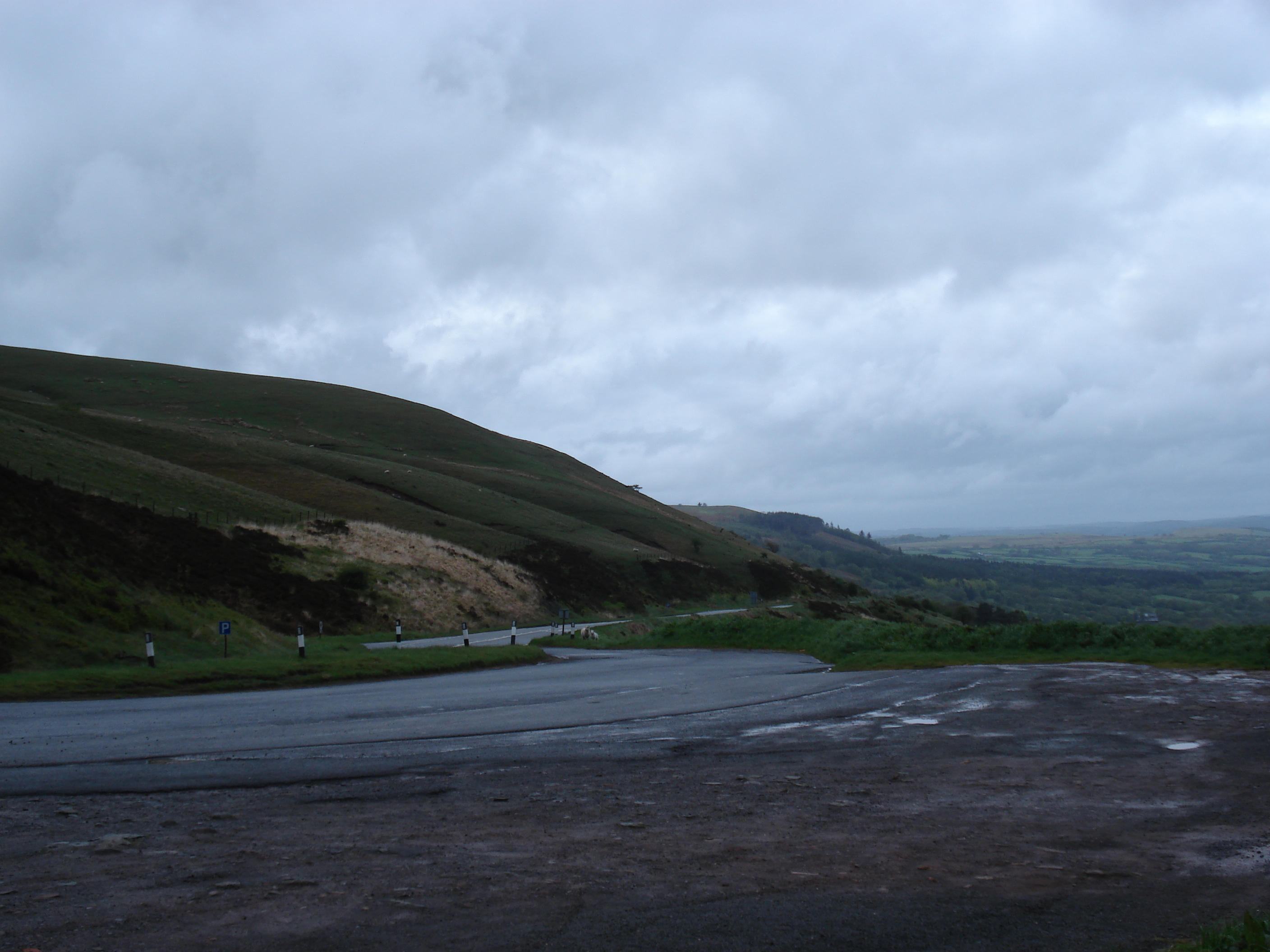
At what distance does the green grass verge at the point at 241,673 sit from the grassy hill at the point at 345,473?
1041 inches

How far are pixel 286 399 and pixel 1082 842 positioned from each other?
412ft

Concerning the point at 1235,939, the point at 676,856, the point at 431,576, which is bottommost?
the point at 676,856

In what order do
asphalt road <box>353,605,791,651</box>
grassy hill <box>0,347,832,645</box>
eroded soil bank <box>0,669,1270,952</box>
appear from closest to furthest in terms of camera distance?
eroded soil bank <box>0,669,1270,952</box> → asphalt road <box>353,605,791,651</box> → grassy hill <box>0,347,832,645</box>

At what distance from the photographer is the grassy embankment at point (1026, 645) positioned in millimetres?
19297

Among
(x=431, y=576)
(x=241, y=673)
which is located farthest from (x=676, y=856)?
(x=431, y=576)

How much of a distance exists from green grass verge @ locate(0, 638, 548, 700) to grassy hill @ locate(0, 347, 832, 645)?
2643 centimetres

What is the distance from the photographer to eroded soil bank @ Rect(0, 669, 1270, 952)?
5.18m

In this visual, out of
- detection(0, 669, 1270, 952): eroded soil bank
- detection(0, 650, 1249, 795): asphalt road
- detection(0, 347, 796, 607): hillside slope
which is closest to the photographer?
detection(0, 669, 1270, 952): eroded soil bank

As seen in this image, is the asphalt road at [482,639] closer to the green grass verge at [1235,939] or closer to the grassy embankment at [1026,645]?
the grassy embankment at [1026,645]

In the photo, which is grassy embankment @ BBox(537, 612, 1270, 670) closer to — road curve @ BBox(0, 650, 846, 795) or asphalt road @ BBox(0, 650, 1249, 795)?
asphalt road @ BBox(0, 650, 1249, 795)

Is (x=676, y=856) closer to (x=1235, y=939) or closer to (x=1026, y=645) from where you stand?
(x=1235, y=939)

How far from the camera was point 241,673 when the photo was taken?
19.8 meters

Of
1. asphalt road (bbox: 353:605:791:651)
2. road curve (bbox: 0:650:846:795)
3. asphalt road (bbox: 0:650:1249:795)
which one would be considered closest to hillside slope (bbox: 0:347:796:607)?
asphalt road (bbox: 353:605:791:651)

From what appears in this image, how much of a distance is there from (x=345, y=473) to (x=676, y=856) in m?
77.9
